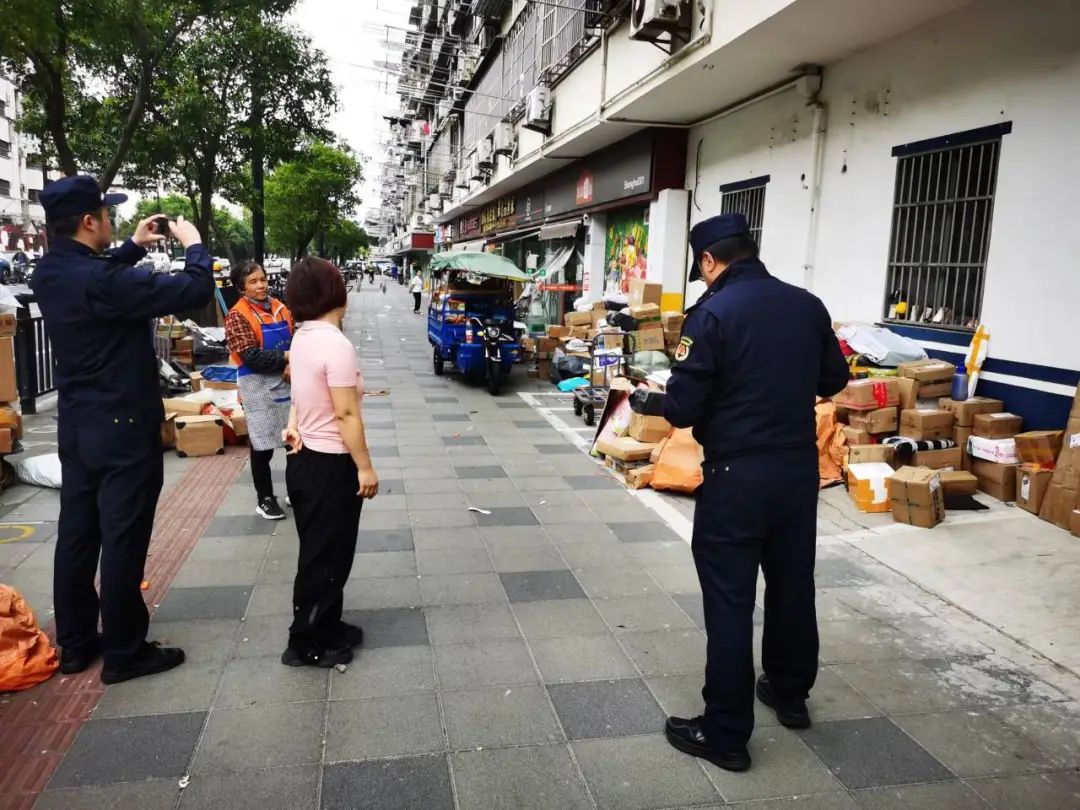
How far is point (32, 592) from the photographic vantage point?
13.6 feet

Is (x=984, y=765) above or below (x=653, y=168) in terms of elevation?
below

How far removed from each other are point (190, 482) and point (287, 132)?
1236 cm

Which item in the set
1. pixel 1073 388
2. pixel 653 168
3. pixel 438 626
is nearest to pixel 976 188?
pixel 1073 388

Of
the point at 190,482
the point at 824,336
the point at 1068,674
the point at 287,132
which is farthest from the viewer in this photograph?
the point at 287,132

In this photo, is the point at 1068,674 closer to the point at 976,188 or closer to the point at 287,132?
the point at 976,188

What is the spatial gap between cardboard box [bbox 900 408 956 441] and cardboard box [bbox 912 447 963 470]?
0.47 feet

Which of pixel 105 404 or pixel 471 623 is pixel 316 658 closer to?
pixel 471 623

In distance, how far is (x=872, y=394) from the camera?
632 cm

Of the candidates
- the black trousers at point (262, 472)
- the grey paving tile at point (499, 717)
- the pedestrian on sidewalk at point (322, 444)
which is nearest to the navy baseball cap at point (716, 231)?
the pedestrian on sidewalk at point (322, 444)

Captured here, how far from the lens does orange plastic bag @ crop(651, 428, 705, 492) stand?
639 cm

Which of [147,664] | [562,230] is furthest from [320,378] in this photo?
[562,230]

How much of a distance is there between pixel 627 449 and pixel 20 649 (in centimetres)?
482

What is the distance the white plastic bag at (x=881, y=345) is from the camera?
695 centimetres

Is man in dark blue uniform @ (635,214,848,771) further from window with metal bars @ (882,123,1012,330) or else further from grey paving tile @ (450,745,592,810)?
window with metal bars @ (882,123,1012,330)
